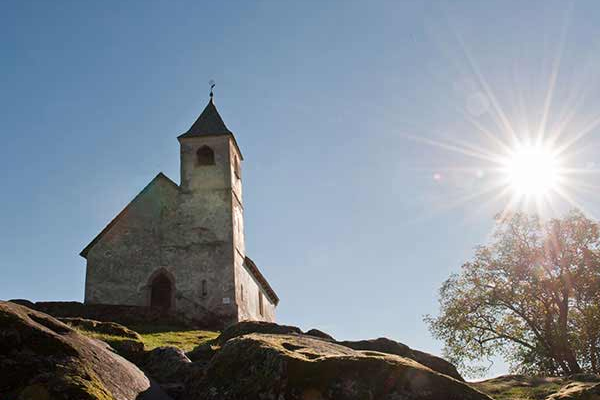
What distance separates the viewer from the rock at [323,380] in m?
6.75

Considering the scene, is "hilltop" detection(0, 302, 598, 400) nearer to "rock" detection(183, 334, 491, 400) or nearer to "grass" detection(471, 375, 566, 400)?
"rock" detection(183, 334, 491, 400)

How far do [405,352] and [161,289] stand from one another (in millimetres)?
20937

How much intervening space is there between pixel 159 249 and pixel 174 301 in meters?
3.11

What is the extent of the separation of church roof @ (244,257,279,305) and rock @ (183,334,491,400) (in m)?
25.6

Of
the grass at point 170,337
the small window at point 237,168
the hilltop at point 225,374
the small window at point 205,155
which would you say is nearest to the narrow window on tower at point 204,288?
the grass at point 170,337

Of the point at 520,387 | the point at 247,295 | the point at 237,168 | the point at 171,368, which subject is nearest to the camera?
the point at 171,368

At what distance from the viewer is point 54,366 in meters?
6.66

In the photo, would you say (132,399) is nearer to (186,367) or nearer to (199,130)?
(186,367)

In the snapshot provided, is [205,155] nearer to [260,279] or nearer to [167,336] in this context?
[260,279]

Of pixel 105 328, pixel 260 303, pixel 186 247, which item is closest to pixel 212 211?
pixel 186 247

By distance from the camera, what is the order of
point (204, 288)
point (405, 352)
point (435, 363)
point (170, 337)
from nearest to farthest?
point (435, 363) < point (405, 352) < point (170, 337) < point (204, 288)

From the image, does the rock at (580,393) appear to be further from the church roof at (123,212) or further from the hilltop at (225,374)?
the church roof at (123,212)

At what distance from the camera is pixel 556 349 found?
85.3 feet

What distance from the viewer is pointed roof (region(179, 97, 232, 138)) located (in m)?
33.8
